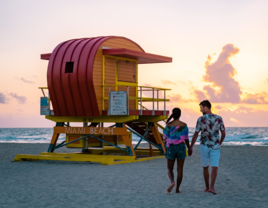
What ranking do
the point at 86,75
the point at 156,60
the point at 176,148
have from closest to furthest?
the point at 176,148 → the point at 86,75 → the point at 156,60

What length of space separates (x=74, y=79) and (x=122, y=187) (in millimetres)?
7597

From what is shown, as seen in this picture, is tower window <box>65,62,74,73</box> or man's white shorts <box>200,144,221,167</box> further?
tower window <box>65,62,74,73</box>

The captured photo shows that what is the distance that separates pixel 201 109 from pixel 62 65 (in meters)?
9.49

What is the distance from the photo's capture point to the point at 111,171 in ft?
44.5

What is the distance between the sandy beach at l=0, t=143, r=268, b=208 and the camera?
8.27m

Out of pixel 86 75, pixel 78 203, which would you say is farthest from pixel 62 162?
pixel 78 203

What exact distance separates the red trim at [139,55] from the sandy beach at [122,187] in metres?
4.74

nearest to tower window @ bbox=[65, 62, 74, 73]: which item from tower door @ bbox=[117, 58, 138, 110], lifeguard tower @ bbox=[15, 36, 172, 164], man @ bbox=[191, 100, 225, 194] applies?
lifeguard tower @ bbox=[15, 36, 172, 164]

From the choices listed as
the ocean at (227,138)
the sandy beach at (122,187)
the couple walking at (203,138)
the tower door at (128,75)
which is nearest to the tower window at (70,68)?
the tower door at (128,75)

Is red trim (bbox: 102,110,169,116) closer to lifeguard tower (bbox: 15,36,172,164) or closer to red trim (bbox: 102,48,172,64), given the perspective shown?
lifeguard tower (bbox: 15,36,172,164)

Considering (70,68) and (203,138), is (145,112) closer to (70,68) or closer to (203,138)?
(70,68)

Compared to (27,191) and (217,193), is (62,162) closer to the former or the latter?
(27,191)

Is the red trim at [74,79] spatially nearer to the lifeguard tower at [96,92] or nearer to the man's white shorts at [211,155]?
the lifeguard tower at [96,92]

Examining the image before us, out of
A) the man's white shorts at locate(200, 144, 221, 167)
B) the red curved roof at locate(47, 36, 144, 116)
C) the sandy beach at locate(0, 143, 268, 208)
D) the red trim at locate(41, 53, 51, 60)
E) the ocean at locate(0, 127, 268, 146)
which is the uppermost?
the red trim at locate(41, 53, 51, 60)
